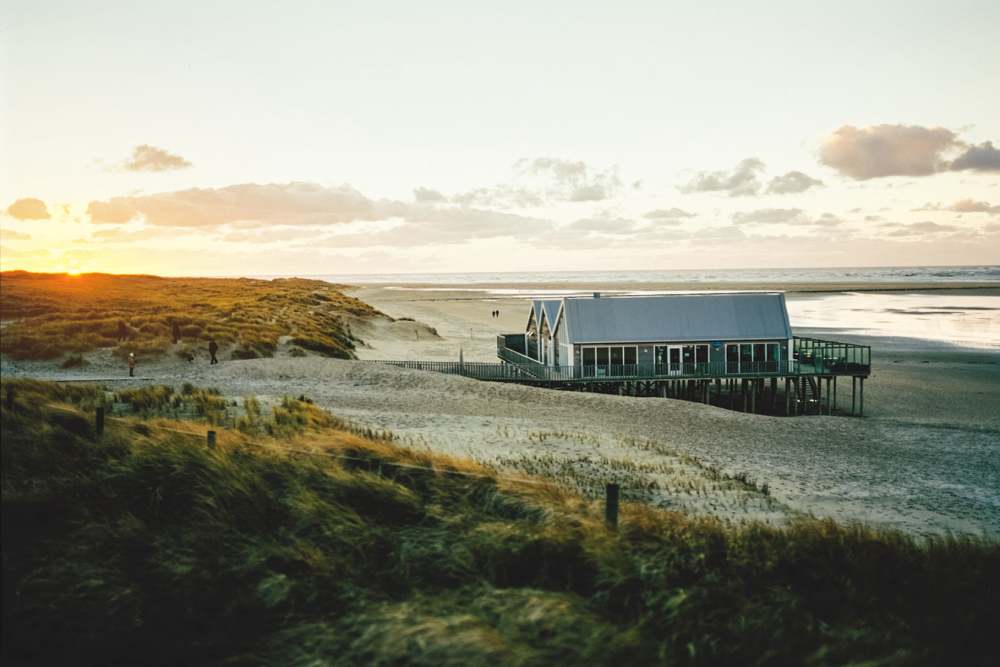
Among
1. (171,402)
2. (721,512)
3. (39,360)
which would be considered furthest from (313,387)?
(721,512)

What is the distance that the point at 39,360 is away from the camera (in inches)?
1184

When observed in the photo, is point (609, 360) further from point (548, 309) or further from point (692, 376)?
point (548, 309)

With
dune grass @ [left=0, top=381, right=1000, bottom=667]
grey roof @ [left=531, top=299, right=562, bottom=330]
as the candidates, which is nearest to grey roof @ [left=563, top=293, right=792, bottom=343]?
grey roof @ [left=531, top=299, right=562, bottom=330]

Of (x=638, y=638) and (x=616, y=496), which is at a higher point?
(x=616, y=496)

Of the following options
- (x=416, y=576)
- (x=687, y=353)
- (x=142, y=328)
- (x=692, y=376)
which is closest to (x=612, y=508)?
(x=416, y=576)

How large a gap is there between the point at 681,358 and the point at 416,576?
28.1 metres

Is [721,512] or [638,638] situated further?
[721,512]

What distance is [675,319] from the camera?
34.0 m

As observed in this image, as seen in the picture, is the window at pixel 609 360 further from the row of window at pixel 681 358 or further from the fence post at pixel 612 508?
the fence post at pixel 612 508

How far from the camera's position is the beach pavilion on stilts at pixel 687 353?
108ft

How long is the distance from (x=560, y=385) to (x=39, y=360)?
72.7 feet

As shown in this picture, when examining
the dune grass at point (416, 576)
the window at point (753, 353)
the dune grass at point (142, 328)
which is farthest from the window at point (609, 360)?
the dune grass at point (416, 576)

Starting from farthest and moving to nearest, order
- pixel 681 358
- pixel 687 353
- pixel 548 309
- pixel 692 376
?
pixel 548 309
pixel 687 353
pixel 681 358
pixel 692 376

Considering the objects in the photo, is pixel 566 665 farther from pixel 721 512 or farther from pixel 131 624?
pixel 721 512
